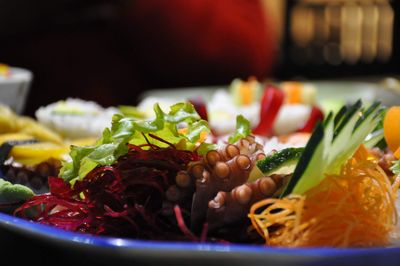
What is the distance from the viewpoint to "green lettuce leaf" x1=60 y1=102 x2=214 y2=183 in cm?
67

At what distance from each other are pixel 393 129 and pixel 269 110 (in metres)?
0.62

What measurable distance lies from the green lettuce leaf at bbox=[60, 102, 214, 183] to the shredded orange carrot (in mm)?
125

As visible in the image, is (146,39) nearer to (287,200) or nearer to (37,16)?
(37,16)

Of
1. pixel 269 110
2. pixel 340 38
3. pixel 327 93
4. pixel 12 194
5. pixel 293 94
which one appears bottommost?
pixel 340 38

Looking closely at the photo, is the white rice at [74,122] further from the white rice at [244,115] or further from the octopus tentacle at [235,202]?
the octopus tentacle at [235,202]

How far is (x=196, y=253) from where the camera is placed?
1.61 ft

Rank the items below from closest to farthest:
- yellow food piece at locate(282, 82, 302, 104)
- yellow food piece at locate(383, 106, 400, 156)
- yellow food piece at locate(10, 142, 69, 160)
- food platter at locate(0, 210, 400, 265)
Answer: food platter at locate(0, 210, 400, 265)
yellow food piece at locate(383, 106, 400, 156)
yellow food piece at locate(10, 142, 69, 160)
yellow food piece at locate(282, 82, 302, 104)

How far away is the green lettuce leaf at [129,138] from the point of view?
67 centimetres

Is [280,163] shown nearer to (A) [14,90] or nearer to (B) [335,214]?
(B) [335,214]

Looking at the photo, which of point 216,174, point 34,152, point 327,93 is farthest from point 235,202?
point 327,93

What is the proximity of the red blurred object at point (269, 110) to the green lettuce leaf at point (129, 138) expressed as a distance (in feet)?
2.13

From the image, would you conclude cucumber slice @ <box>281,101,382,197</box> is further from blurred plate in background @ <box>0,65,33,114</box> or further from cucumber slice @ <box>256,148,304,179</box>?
blurred plate in background @ <box>0,65,33,114</box>

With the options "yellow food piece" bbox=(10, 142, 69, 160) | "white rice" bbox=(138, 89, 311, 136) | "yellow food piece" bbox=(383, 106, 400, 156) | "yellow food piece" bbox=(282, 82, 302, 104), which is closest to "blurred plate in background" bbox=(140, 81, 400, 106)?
"yellow food piece" bbox=(282, 82, 302, 104)

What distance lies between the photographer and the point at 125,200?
2.15 feet
